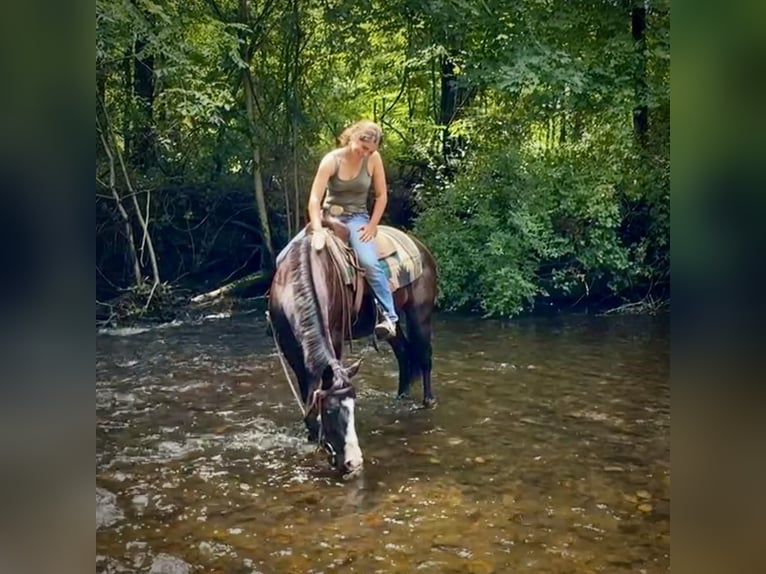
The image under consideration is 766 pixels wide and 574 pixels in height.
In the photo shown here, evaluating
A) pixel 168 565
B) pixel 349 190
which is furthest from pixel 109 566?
pixel 349 190

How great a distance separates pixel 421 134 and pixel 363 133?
316 mm

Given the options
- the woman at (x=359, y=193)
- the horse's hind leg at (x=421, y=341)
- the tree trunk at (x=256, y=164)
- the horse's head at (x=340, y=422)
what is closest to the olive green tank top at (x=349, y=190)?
the woman at (x=359, y=193)

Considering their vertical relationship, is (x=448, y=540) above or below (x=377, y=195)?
below

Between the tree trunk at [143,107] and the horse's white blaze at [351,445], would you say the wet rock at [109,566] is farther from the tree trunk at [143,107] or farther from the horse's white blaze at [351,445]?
the tree trunk at [143,107]

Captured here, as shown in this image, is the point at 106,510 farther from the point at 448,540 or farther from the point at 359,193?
the point at 359,193

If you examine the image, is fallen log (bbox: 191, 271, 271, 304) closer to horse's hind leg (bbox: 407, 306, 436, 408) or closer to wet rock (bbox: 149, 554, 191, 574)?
horse's hind leg (bbox: 407, 306, 436, 408)

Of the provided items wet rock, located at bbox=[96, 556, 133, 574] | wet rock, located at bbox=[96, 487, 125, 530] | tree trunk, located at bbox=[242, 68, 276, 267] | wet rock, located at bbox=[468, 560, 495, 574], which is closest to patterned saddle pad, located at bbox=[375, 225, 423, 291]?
tree trunk, located at bbox=[242, 68, 276, 267]

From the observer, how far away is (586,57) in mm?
3082

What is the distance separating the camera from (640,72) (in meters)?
3.02

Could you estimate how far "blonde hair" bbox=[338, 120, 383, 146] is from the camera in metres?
2.72

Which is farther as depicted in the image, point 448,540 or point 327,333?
point 327,333

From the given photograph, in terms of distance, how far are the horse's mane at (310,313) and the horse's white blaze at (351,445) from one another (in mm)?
140
